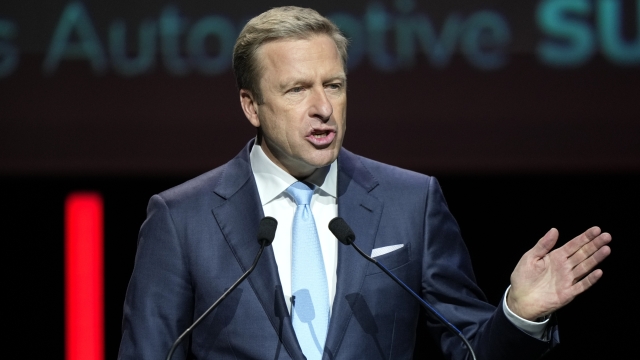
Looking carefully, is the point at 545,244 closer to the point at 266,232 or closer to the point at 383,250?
the point at 383,250

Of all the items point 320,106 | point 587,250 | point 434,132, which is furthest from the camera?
point 434,132

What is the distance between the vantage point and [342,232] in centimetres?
198

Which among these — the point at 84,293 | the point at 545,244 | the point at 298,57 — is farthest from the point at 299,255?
the point at 84,293

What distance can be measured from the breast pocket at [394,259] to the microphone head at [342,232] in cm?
22

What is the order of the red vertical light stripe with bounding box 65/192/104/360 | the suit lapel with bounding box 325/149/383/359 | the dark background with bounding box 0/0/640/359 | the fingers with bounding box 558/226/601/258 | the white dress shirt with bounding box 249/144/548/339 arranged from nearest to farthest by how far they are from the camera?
the fingers with bounding box 558/226/601/258 < the suit lapel with bounding box 325/149/383/359 < the white dress shirt with bounding box 249/144/548/339 < the dark background with bounding box 0/0/640/359 < the red vertical light stripe with bounding box 65/192/104/360

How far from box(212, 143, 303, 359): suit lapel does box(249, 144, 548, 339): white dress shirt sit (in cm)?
3

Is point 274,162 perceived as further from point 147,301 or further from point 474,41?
point 474,41

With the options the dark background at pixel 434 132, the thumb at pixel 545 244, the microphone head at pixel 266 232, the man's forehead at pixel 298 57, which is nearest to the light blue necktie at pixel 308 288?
the microphone head at pixel 266 232

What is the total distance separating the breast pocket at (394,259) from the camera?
2.19m

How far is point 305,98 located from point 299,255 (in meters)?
0.36

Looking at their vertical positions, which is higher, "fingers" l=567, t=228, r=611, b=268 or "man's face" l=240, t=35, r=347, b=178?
"man's face" l=240, t=35, r=347, b=178

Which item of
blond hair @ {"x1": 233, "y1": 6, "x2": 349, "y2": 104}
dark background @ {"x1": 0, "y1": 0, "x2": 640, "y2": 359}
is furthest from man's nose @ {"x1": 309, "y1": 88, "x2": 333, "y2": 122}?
dark background @ {"x1": 0, "y1": 0, "x2": 640, "y2": 359}

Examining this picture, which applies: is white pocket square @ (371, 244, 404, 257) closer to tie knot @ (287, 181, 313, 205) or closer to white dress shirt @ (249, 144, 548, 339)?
white dress shirt @ (249, 144, 548, 339)

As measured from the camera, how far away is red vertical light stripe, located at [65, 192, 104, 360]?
4.02m
